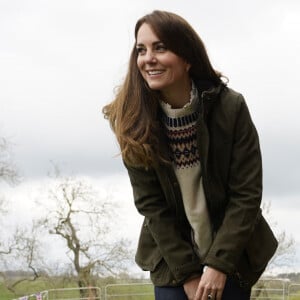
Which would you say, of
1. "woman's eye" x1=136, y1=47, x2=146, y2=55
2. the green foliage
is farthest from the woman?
the green foliage

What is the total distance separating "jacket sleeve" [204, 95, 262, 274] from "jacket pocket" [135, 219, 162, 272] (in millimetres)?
184

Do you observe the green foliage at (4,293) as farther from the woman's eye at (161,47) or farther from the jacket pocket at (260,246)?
the woman's eye at (161,47)

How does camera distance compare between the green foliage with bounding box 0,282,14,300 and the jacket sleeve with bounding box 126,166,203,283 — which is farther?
the green foliage with bounding box 0,282,14,300

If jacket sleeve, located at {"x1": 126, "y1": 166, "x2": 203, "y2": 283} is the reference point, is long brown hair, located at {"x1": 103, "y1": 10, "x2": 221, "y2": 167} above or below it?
above

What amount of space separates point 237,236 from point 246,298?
24cm

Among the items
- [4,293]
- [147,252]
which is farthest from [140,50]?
[4,293]

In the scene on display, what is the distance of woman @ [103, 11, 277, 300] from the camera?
2.24m

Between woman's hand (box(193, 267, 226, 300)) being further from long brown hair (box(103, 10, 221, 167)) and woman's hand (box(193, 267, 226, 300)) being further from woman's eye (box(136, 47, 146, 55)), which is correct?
woman's eye (box(136, 47, 146, 55))

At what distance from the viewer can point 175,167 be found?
231 centimetres

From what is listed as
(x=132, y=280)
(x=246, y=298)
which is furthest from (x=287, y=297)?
(x=246, y=298)

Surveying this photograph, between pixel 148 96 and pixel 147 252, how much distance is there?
467mm

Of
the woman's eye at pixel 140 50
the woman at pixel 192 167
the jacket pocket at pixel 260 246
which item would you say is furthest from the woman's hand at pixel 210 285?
the woman's eye at pixel 140 50

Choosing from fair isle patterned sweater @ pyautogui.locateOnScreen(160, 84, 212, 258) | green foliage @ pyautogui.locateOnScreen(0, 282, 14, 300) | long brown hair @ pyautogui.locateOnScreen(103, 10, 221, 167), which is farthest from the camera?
green foliage @ pyautogui.locateOnScreen(0, 282, 14, 300)

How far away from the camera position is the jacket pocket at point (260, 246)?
2322 mm
